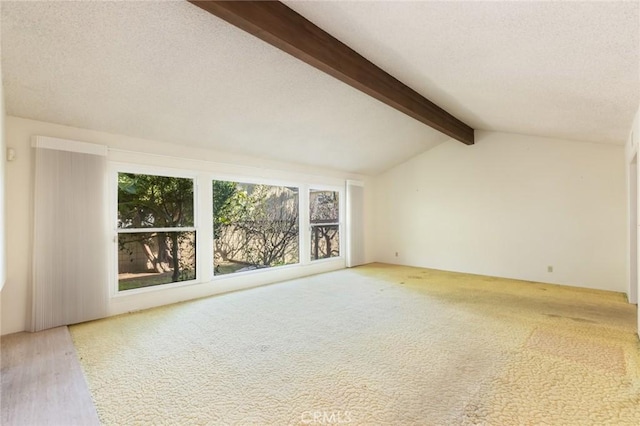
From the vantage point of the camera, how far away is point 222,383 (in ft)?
7.29

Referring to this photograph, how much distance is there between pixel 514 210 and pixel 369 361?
4.71m

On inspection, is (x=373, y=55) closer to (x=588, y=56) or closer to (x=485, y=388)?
(x=588, y=56)

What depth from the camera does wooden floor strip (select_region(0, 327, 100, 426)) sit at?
6.15 ft

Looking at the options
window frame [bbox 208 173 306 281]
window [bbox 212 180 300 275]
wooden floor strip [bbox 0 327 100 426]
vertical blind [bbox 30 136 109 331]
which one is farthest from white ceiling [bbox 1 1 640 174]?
wooden floor strip [bbox 0 327 100 426]

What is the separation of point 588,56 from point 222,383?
3652 millimetres

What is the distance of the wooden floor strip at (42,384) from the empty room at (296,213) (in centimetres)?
2

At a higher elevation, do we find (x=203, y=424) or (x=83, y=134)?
(x=83, y=134)

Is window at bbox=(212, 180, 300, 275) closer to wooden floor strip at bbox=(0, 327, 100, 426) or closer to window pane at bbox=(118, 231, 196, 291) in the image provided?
window pane at bbox=(118, 231, 196, 291)

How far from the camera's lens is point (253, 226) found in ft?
17.9

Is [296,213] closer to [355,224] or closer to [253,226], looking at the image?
[253,226]

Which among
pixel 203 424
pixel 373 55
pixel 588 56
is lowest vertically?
pixel 203 424

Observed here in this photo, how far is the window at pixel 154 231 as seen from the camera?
155 inches

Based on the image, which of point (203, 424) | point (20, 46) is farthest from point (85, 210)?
point (203, 424)

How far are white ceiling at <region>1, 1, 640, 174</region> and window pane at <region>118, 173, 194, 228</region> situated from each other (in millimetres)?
587
